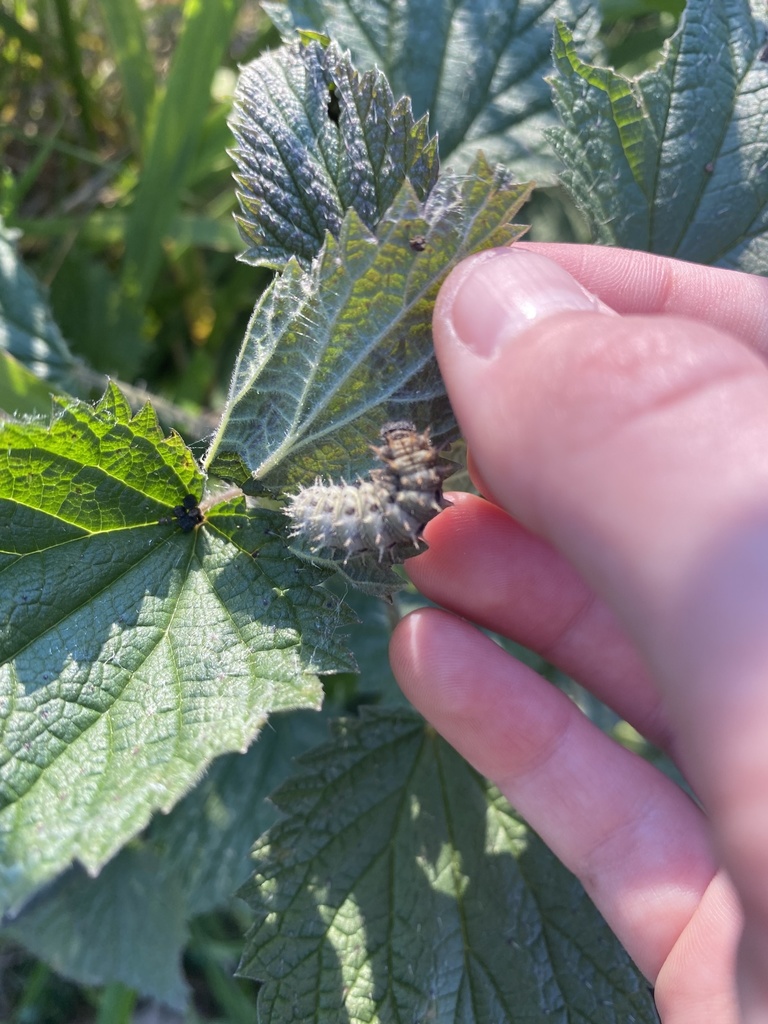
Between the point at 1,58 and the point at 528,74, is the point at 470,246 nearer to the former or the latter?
the point at 528,74

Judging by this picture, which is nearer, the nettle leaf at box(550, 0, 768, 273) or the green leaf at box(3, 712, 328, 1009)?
the nettle leaf at box(550, 0, 768, 273)

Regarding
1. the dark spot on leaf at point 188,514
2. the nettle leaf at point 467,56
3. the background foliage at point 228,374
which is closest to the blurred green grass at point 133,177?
the background foliage at point 228,374

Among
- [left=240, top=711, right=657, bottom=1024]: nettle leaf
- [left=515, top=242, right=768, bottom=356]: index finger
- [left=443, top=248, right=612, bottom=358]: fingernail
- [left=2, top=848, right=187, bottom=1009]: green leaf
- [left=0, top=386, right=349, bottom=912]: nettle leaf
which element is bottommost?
[left=2, top=848, right=187, bottom=1009]: green leaf

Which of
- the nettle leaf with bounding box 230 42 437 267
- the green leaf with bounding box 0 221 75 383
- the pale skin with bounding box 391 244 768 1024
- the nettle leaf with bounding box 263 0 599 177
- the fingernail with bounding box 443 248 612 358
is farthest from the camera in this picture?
the green leaf with bounding box 0 221 75 383

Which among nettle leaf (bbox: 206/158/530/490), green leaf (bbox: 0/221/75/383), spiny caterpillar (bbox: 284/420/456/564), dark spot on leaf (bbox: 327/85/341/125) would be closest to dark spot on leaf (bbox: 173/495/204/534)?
nettle leaf (bbox: 206/158/530/490)

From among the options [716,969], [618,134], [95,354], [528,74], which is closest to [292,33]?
[528,74]

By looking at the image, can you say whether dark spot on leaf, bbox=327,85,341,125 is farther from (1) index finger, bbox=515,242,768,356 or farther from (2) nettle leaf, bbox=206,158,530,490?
(1) index finger, bbox=515,242,768,356
